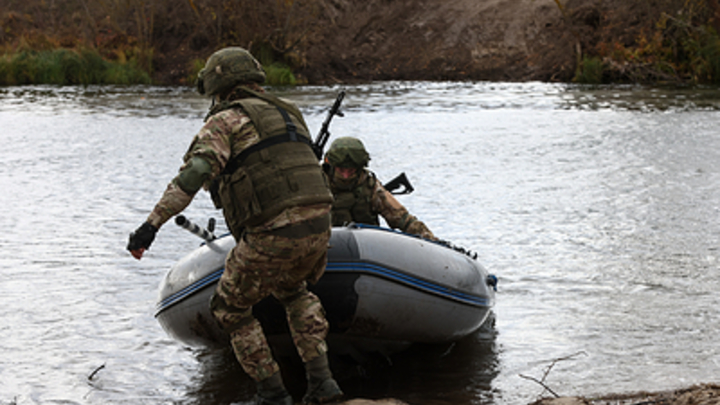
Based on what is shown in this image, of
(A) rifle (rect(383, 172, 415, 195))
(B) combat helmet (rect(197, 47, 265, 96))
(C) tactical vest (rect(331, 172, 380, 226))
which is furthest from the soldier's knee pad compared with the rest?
(A) rifle (rect(383, 172, 415, 195))

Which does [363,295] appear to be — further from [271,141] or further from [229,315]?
[271,141]

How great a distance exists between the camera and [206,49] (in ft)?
121

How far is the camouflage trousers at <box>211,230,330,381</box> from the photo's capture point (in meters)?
3.67

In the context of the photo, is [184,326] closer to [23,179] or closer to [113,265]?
[113,265]

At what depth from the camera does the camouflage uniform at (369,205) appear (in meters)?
5.43

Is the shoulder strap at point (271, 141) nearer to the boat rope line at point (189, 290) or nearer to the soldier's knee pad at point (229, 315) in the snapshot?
the soldier's knee pad at point (229, 315)

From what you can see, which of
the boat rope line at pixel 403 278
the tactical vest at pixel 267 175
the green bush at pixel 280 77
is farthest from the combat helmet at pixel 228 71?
the green bush at pixel 280 77

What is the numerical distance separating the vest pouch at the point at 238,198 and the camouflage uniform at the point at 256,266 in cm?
7

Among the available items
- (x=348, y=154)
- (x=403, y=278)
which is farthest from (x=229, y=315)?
(x=348, y=154)

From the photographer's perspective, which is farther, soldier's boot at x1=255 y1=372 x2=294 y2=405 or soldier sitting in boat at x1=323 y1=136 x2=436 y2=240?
soldier sitting in boat at x1=323 y1=136 x2=436 y2=240

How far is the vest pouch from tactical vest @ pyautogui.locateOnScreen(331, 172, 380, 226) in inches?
67.0

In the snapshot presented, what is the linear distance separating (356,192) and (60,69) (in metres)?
29.4

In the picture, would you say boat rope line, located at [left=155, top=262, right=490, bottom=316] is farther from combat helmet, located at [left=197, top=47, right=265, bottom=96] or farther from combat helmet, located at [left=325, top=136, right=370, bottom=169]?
combat helmet, located at [left=325, top=136, right=370, bottom=169]

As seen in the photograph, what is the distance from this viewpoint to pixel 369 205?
5547mm
